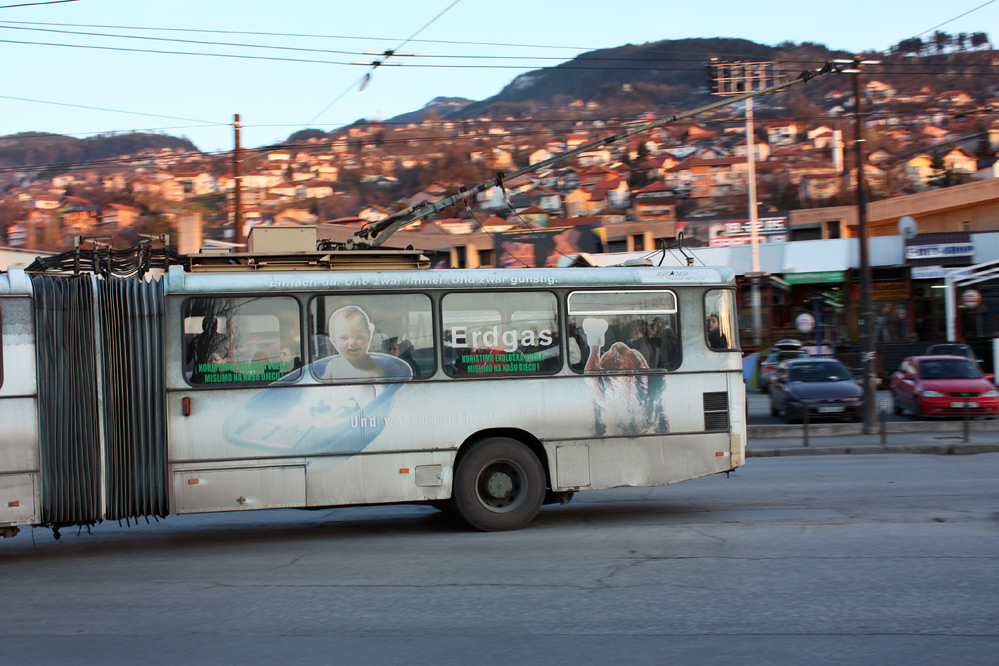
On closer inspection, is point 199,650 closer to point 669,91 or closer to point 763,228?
point 763,228

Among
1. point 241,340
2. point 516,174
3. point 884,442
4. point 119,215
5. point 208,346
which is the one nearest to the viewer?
point 208,346

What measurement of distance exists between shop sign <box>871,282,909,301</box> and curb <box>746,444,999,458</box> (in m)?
25.3

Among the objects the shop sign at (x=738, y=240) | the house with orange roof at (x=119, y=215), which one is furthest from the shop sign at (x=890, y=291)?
the house with orange roof at (x=119, y=215)

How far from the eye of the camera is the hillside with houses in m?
34.0

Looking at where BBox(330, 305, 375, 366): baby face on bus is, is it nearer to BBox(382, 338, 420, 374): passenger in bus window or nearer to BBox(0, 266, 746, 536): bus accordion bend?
BBox(0, 266, 746, 536): bus accordion bend

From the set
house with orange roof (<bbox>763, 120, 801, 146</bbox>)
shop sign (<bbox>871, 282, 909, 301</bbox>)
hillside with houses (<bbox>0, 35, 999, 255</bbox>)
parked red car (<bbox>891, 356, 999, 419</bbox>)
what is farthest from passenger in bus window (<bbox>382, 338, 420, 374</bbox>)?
house with orange roof (<bbox>763, 120, 801, 146</bbox>)

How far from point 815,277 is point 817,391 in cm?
2082

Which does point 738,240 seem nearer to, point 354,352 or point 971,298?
point 971,298

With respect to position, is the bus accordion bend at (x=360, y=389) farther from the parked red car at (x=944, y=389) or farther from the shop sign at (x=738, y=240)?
the shop sign at (x=738, y=240)

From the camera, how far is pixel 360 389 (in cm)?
880

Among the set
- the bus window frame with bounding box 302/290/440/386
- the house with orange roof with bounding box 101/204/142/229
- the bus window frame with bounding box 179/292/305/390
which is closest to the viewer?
the bus window frame with bounding box 179/292/305/390

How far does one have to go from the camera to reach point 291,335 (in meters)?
8.73

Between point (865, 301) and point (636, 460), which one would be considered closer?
point (636, 460)

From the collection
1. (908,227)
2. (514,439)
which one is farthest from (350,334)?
(908,227)
